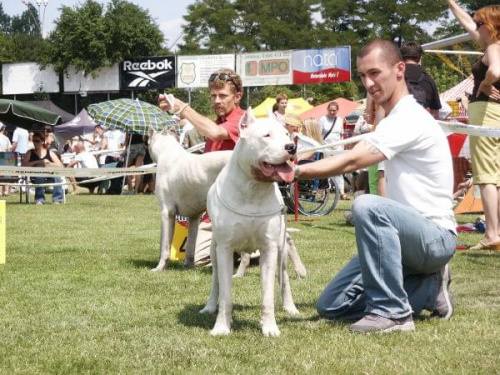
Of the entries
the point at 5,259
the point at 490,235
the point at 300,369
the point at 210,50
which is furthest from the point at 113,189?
the point at 210,50

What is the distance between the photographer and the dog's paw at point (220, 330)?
4.31m

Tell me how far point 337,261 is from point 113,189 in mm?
13608

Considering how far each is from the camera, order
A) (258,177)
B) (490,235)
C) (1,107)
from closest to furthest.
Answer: (258,177)
(490,235)
(1,107)

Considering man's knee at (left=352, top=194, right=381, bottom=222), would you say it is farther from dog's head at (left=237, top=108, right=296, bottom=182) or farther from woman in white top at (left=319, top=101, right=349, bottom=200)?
woman in white top at (left=319, top=101, right=349, bottom=200)

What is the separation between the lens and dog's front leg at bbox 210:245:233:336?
4.35 meters

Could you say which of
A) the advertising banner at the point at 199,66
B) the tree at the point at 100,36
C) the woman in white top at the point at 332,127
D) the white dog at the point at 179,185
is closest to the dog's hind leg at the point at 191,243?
the white dog at the point at 179,185

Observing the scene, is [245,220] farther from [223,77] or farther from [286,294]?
[223,77]

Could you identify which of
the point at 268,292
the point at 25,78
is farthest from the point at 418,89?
the point at 25,78

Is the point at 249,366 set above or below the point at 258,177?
below

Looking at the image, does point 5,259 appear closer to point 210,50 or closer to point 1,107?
point 1,107

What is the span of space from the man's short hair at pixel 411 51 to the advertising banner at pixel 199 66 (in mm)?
32094

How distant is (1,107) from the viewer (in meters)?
22.7

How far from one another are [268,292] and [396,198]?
34.4 inches

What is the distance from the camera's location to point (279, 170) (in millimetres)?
4012
